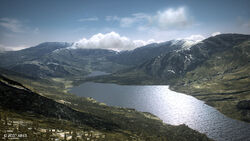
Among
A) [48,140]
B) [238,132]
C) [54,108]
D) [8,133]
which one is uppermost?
[8,133]

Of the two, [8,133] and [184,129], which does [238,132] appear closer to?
[184,129]

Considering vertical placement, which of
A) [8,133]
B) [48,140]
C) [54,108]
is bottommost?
[54,108]

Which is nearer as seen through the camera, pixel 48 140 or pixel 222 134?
pixel 48 140

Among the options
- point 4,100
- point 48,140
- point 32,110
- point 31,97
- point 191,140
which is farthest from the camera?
point 191,140

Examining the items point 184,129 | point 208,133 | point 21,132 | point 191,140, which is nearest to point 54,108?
point 21,132

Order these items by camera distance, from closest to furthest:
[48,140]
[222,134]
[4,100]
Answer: [48,140]
[4,100]
[222,134]

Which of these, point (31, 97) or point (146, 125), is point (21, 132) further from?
point (146, 125)

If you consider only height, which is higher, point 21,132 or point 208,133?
point 21,132

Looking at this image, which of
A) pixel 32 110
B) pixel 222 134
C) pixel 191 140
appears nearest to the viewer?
pixel 32 110

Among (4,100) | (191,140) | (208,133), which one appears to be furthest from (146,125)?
(4,100)
